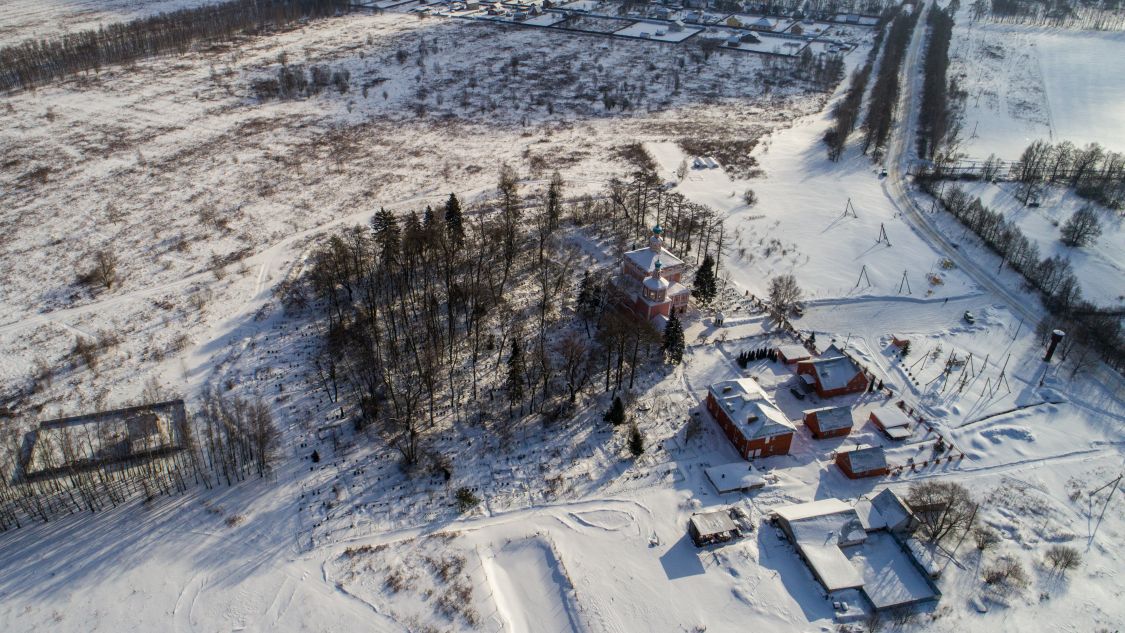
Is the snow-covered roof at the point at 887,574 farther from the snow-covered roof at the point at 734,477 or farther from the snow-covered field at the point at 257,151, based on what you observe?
the snow-covered field at the point at 257,151

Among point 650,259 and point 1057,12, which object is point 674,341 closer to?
point 650,259

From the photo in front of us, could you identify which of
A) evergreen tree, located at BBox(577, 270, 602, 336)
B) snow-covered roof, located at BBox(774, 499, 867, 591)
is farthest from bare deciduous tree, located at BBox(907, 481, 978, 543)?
evergreen tree, located at BBox(577, 270, 602, 336)

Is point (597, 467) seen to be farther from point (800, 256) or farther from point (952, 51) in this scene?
point (952, 51)

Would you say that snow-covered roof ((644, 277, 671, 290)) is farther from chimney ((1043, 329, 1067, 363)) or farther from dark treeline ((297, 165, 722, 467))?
chimney ((1043, 329, 1067, 363))

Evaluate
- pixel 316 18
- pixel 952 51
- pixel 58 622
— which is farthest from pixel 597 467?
pixel 316 18

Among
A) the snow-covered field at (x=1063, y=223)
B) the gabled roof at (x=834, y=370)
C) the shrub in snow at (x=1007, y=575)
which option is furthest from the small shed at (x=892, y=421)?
the snow-covered field at (x=1063, y=223)
